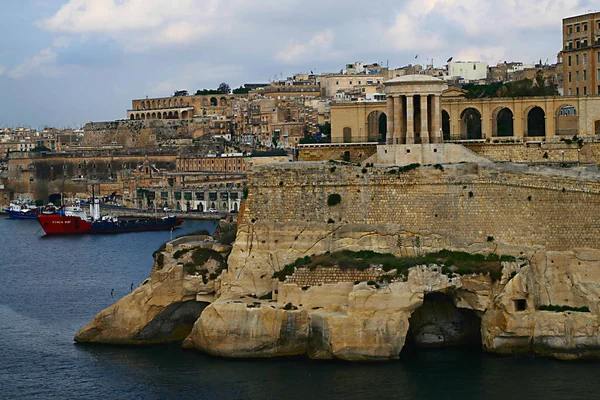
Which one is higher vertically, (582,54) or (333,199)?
(582,54)

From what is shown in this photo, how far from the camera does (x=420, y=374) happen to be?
3070cm

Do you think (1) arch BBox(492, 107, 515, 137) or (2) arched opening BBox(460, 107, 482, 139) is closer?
(1) arch BBox(492, 107, 515, 137)

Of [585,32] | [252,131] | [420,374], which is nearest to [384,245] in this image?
[420,374]

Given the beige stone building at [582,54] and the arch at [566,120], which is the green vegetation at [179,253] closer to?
the arch at [566,120]

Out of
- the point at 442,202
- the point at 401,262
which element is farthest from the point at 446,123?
the point at 401,262

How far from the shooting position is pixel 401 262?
32344mm

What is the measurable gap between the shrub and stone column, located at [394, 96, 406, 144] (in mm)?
3819

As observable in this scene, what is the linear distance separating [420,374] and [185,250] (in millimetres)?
8358

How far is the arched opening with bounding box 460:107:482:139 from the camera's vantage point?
43213mm

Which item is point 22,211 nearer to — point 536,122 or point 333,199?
point 536,122

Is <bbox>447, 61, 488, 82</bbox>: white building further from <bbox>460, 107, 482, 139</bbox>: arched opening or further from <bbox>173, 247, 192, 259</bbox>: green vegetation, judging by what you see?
<bbox>173, 247, 192, 259</bbox>: green vegetation

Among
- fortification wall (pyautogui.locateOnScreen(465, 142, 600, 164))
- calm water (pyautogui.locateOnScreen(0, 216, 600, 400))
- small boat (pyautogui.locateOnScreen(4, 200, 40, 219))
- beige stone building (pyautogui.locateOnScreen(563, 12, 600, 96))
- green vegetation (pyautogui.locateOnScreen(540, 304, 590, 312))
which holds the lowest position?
calm water (pyautogui.locateOnScreen(0, 216, 600, 400))

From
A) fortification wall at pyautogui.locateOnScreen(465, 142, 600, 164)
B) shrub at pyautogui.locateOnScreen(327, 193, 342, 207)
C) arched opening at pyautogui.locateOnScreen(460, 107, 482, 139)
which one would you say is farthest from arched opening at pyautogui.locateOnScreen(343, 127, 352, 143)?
shrub at pyautogui.locateOnScreen(327, 193, 342, 207)

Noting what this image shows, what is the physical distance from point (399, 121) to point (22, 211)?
246 ft
